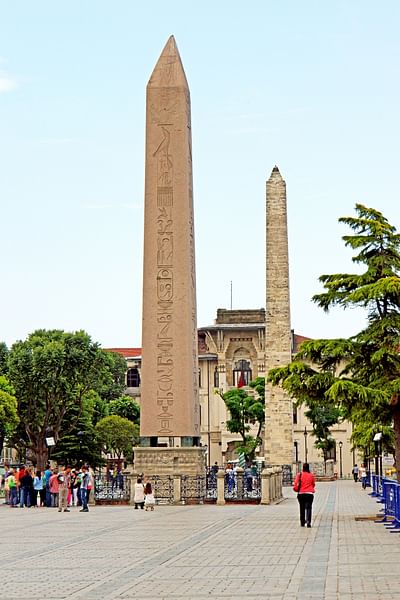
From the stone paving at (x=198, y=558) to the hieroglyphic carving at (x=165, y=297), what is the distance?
419 centimetres

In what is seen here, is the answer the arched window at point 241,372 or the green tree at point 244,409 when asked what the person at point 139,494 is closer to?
the green tree at point 244,409

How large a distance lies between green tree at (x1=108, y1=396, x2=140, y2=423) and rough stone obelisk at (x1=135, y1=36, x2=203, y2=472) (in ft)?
173

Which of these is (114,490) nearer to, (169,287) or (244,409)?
(169,287)

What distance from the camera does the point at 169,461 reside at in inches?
1395

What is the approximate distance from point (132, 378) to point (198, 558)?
293 feet

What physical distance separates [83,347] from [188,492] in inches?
1055

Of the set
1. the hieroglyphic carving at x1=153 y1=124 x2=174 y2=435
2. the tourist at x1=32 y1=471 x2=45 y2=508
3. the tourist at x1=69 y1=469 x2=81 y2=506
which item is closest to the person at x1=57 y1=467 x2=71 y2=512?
the tourist at x1=69 y1=469 x2=81 y2=506

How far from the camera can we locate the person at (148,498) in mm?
32688

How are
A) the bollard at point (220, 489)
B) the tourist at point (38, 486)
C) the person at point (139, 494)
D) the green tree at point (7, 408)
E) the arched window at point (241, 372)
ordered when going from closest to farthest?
the person at point (139, 494), the bollard at point (220, 489), the tourist at point (38, 486), the green tree at point (7, 408), the arched window at point (241, 372)

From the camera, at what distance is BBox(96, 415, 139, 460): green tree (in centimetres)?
7669

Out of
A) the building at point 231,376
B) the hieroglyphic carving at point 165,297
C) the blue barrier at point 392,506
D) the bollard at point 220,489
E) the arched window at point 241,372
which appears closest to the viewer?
the blue barrier at point 392,506

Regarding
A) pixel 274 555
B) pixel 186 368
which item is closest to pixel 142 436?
pixel 186 368

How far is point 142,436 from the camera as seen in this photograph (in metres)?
33.8

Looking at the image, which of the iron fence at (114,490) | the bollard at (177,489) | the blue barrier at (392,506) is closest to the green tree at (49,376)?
the iron fence at (114,490)
